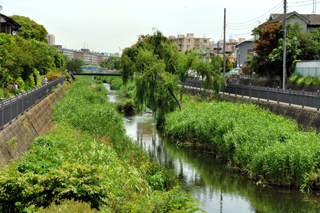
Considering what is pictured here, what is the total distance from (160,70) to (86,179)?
2257 cm

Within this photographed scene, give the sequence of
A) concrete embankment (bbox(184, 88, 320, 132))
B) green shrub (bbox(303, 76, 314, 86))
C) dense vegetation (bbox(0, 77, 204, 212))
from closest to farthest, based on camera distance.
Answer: dense vegetation (bbox(0, 77, 204, 212))
concrete embankment (bbox(184, 88, 320, 132))
green shrub (bbox(303, 76, 314, 86))

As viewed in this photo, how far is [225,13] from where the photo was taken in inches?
1657

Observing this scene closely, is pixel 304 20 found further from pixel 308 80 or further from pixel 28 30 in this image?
pixel 28 30

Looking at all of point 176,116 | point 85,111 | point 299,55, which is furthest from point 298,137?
point 299,55

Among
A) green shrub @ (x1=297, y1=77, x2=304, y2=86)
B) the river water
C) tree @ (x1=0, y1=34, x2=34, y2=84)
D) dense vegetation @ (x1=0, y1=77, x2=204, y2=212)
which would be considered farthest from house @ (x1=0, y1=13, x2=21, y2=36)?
green shrub @ (x1=297, y1=77, x2=304, y2=86)

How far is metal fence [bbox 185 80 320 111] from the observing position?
21.5 m

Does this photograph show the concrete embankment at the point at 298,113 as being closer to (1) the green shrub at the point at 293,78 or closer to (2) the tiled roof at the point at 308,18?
(1) the green shrub at the point at 293,78

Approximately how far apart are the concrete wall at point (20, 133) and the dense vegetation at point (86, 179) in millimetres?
503

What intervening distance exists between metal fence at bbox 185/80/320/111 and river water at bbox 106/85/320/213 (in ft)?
22.0

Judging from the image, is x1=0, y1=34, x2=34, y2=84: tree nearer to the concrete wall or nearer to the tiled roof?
the concrete wall

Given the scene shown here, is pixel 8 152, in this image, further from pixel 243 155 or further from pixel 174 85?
pixel 174 85

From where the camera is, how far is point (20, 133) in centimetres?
1348

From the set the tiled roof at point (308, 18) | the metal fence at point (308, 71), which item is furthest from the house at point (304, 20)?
the metal fence at point (308, 71)

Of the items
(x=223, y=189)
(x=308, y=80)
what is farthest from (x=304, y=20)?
(x=223, y=189)
